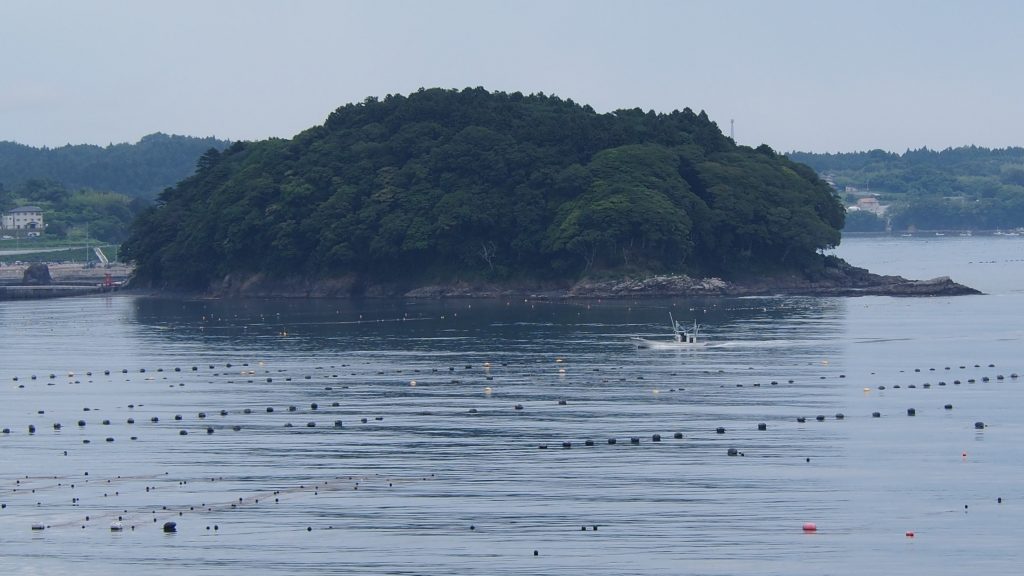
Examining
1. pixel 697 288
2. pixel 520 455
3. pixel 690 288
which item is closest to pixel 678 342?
pixel 520 455

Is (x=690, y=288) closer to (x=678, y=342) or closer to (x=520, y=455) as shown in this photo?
(x=678, y=342)

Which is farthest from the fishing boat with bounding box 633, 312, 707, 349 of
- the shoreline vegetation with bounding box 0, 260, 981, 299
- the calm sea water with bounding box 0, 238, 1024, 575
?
the shoreline vegetation with bounding box 0, 260, 981, 299

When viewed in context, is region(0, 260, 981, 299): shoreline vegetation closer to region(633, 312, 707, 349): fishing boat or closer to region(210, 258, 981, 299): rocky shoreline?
region(210, 258, 981, 299): rocky shoreline

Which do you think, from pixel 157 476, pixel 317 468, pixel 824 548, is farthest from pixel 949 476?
pixel 157 476

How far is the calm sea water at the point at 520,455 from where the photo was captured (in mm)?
53500

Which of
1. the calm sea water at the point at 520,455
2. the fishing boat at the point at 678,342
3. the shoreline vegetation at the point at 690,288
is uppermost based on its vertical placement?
the shoreline vegetation at the point at 690,288

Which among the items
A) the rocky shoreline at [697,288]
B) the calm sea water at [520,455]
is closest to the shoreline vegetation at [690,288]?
the rocky shoreline at [697,288]

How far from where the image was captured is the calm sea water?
176 ft

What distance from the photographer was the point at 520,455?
71.8 m

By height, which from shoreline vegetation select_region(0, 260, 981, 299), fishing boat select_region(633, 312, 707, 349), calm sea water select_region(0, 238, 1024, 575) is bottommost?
calm sea water select_region(0, 238, 1024, 575)

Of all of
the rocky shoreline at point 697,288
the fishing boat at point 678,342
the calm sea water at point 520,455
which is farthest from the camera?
the rocky shoreline at point 697,288

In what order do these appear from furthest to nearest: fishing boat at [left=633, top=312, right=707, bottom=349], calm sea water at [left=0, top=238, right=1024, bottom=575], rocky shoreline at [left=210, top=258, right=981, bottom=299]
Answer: rocky shoreline at [left=210, top=258, right=981, bottom=299] < fishing boat at [left=633, top=312, right=707, bottom=349] < calm sea water at [left=0, top=238, right=1024, bottom=575]

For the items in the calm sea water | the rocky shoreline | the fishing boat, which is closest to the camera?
the calm sea water

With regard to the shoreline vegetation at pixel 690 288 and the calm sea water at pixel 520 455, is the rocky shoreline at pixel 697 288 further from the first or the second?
the calm sea water at pixel 520 455
